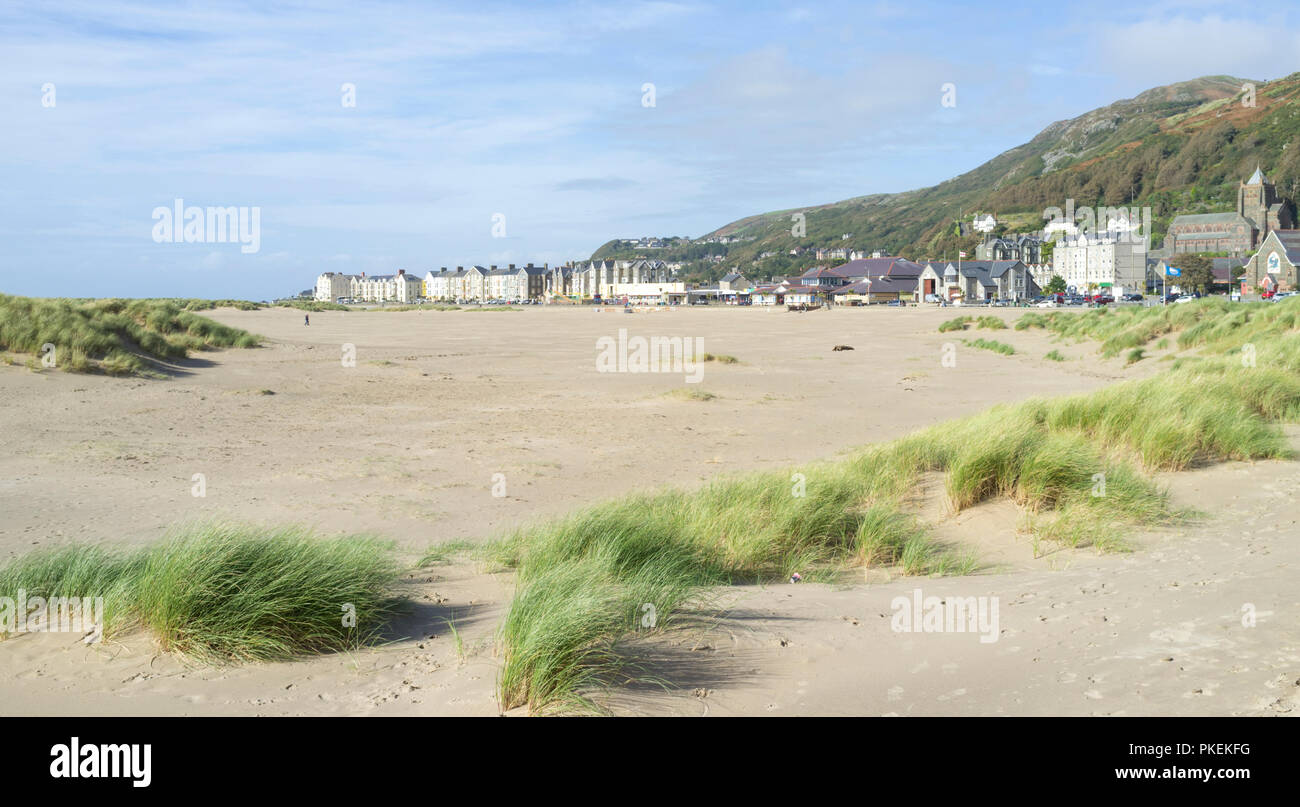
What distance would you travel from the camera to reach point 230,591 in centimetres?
502

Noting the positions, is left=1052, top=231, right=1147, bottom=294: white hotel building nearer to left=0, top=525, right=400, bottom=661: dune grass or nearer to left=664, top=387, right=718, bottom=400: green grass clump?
left=664, top=387, right=718, bottom=400: green grass clump

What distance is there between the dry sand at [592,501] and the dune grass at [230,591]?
0.18 m

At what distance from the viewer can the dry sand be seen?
14.3 feet

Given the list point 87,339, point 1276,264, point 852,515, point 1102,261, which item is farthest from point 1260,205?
point 852,515

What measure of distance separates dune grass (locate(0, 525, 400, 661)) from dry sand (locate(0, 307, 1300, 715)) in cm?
18

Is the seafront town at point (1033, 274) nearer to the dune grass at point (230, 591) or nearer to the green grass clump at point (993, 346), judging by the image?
the green grass clump at point (993, 346)

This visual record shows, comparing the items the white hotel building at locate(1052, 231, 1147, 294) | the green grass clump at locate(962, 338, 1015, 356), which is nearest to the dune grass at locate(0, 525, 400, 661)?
the green grass clump at locate(962, 338, 1015, 356)

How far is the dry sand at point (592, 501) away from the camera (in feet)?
14.3

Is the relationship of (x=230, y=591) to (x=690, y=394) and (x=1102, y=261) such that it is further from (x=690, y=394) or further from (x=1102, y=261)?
(x=1102, y=261)

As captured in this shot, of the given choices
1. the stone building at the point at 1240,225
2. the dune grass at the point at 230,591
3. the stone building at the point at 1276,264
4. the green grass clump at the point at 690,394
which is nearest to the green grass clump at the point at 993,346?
the green grass clump at the point at 690,394

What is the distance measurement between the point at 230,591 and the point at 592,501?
18.0ft
